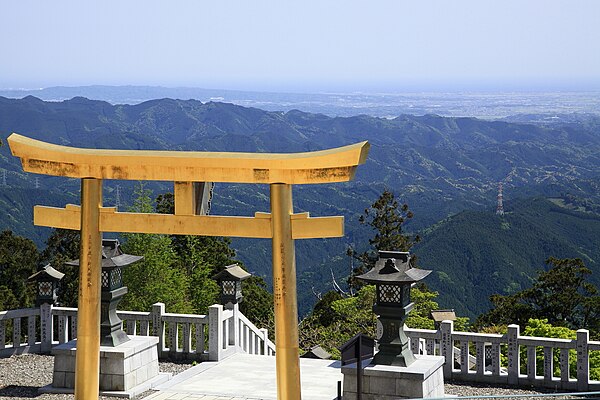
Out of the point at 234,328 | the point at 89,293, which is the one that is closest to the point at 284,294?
the point at 89,293

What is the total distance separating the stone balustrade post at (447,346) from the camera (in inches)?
512

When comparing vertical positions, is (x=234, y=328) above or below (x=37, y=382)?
above

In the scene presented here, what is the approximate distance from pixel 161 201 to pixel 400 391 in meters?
26.6

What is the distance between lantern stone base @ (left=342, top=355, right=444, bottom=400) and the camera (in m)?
10.7

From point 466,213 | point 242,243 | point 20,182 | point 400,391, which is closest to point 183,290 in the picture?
point 400,391

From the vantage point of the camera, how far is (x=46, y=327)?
14.9 metres

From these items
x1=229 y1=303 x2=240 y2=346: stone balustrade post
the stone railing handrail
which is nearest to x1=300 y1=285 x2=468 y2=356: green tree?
the stone railing handrail

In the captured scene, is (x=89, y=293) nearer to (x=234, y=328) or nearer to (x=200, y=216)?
(x=200, y=216)

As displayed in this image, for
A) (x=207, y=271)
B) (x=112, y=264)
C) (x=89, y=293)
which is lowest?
(x=207, y=271)

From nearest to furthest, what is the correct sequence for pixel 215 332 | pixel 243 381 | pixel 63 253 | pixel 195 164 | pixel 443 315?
pixel 195 164 < pixel 243 381 < pixel 215 332 < pixel 443 315 < pixel 63 253

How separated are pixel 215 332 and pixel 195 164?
606cm

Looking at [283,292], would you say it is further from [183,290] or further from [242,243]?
[242,243]

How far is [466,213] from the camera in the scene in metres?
89.1

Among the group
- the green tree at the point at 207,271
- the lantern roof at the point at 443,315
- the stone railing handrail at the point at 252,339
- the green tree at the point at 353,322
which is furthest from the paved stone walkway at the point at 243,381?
the green tree at the point at 207,271
